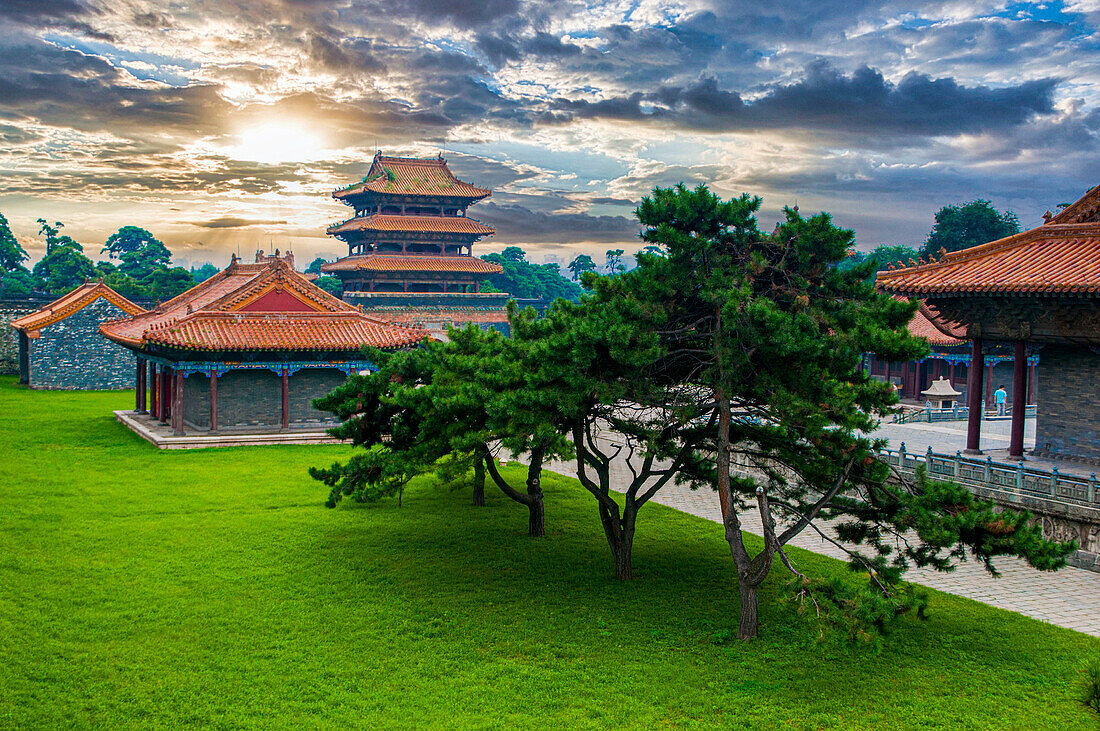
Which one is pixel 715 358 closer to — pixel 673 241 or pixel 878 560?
pixel 673 241

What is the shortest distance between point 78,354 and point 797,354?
132 feet

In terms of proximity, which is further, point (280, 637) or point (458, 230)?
point (458, 230)

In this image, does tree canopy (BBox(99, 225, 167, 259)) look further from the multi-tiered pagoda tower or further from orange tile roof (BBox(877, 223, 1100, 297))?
orange tile roof (BBox(877, 223, 1100, 297))

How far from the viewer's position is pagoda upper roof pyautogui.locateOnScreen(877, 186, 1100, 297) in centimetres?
1647

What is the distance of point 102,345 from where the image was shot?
4194cm

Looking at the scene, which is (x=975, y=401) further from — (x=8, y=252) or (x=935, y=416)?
(x=8, y=252)

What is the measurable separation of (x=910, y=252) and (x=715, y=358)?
78820 millimetres

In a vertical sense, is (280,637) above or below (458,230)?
below

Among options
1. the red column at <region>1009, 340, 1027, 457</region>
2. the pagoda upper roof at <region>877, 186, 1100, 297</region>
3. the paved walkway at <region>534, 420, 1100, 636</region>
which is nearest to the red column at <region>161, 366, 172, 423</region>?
the paved walkway at <region>534, 420, 1100, 636</region>

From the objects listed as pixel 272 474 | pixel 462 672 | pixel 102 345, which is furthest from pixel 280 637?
pixel 102 345

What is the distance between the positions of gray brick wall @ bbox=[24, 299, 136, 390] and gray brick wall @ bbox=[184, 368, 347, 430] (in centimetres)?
1675

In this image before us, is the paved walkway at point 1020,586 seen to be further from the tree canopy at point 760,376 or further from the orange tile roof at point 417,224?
the orange tile roof at point 417,224

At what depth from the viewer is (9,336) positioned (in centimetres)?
4662

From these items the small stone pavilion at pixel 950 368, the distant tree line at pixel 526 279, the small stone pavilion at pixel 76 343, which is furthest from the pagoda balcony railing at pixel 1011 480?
the distant tree line at pixel 526 279
